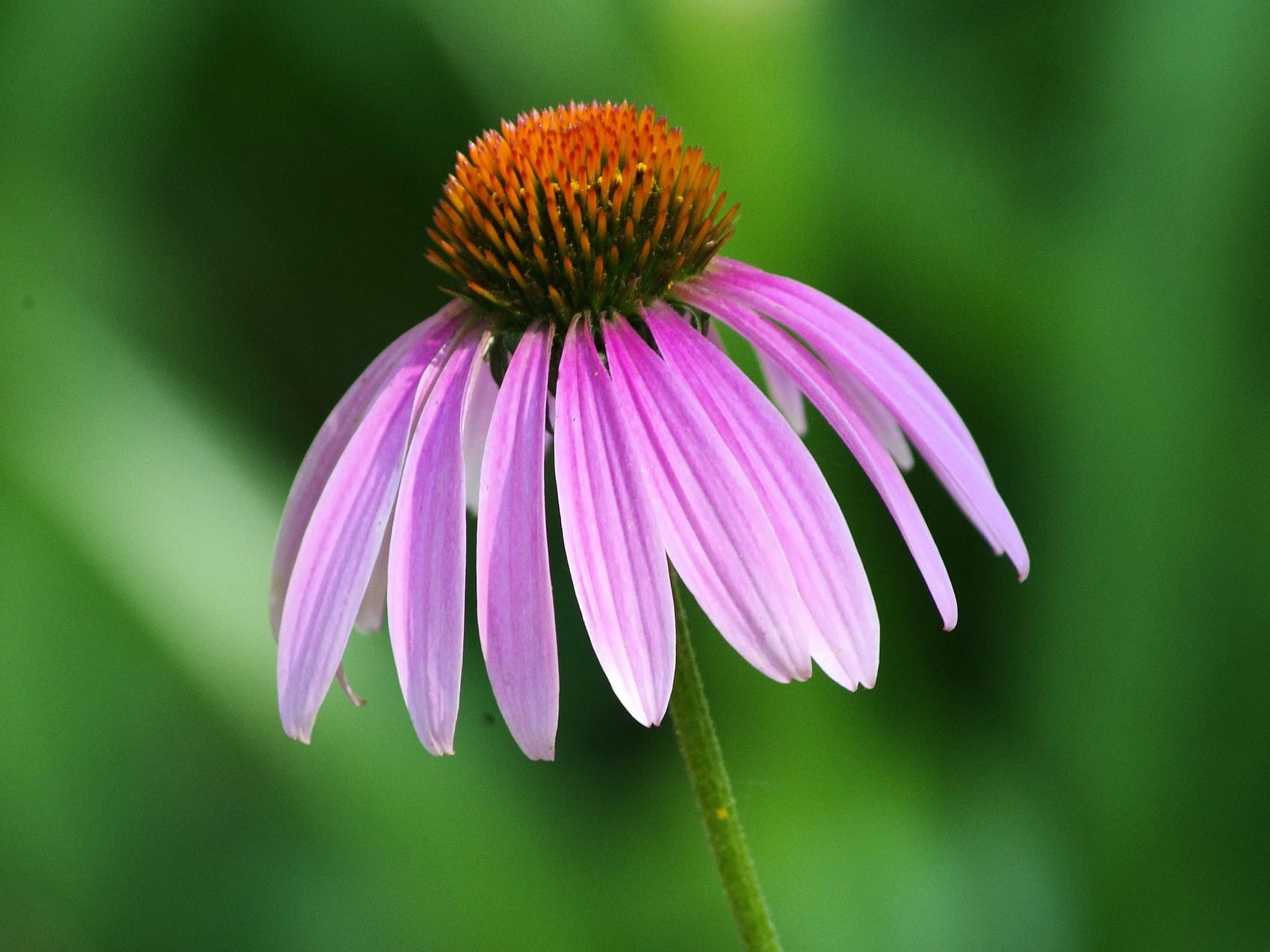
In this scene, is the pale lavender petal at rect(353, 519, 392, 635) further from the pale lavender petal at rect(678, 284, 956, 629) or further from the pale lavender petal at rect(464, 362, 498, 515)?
the pale lavender petal at rect(678, 284, 956, 629)

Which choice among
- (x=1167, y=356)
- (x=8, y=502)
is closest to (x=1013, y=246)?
(x=1167, y=356)

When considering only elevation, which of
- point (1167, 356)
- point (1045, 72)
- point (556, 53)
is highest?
point (556, 53)

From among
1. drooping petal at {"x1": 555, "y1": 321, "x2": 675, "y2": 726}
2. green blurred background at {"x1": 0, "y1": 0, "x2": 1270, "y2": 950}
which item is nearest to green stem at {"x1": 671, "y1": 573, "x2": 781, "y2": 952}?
drooping petal at {"x1": 555, "y1": 321, "x2": 675, "y2": 726}

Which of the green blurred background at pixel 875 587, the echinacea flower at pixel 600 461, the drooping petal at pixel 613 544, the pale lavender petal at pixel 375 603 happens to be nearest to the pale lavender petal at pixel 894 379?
the echinacea flower at pixel 600 461

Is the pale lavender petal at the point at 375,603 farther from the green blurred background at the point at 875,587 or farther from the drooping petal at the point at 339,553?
the green blurred background at the point at 875,587

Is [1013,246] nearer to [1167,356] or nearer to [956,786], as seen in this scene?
[1167,356]

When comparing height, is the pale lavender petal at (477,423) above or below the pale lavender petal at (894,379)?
above

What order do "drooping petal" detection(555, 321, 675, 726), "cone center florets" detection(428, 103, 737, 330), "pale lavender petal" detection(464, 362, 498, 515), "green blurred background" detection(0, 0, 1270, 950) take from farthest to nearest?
"green blurred background" detection(0, 0, 1270, 950) → "pale lavender petal" detection(464, 362, 498, 515) → "cone center florets" detection(428, 103, 737, 330) → "drooping petal" detection(555, 321, 675, 726)
